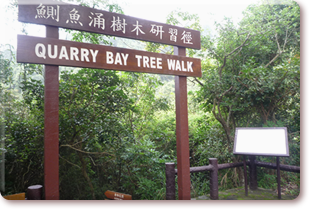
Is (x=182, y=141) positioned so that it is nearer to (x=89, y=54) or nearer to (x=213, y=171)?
(x=213, y=171)

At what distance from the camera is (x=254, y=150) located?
10.5 ft

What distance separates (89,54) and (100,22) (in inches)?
17.9

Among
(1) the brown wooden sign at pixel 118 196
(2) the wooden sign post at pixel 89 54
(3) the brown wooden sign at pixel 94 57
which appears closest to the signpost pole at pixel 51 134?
(2) the wooden sign post at pixel 89 54

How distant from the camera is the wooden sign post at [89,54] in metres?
2.25

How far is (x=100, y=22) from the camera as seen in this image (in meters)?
2.58

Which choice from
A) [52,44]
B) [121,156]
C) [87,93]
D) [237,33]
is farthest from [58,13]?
[237,33]

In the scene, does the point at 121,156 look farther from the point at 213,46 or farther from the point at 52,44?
the point at 213,46

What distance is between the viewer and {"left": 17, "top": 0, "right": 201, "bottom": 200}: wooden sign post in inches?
88.7

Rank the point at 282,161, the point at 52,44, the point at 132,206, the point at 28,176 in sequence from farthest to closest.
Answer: the point at 282,161, the point at 28,176, the point at 132,206, the point at 52,44

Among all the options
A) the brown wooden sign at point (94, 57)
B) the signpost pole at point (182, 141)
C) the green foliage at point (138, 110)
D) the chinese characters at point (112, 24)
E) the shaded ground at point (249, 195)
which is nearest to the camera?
the brown wooden sign at point (94, 57)

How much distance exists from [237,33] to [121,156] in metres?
3.88

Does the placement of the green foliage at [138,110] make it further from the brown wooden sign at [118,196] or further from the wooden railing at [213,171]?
the brown wooden sign at [118,196]

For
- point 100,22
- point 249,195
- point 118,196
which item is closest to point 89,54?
point 100,22

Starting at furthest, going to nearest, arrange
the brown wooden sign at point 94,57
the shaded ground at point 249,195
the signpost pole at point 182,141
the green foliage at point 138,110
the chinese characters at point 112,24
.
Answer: the green foliage at point 138,110, the shaded ground at point 249,195, the signpost pole at point 182,141, the chinese characters at point 112,24, the brown wooden sign at point 94,57
